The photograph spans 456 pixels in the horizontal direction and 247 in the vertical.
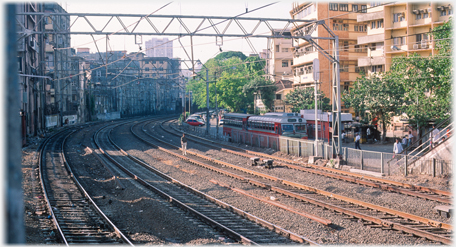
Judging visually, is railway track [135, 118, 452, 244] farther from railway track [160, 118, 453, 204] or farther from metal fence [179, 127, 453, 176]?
metal fence [179, 127, 453, 176]

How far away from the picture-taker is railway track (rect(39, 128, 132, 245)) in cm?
1102

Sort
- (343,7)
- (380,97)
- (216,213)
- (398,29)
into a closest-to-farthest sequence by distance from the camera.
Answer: (216,213) → (380,97) → (398,29) → (343,7)

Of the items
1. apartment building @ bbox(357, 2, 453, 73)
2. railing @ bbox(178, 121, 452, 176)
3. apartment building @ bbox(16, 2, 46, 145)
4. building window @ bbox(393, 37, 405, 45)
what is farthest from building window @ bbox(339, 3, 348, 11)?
apartment building @ bbox(16, 2, 46, 145)

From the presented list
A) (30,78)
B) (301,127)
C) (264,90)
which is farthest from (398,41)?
(30,78)

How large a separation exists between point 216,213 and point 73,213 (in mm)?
5139

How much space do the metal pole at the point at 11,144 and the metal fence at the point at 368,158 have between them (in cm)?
1826

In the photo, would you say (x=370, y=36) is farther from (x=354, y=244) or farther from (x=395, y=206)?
(x=354, y=244)

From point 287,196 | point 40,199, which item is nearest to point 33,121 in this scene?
point 40,199

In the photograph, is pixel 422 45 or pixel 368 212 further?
pixel 422 45

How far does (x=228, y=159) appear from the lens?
26.7m

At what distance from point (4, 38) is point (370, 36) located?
46135 mm

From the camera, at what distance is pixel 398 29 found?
43.2m

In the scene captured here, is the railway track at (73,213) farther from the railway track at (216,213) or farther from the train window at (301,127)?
the train window at (301,127)

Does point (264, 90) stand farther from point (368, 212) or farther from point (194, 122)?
point (368, 212)
